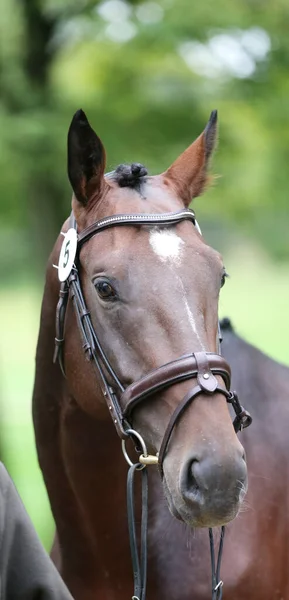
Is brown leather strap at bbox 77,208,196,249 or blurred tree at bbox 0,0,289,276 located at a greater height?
blurred tree at bbox 0,0,289,276

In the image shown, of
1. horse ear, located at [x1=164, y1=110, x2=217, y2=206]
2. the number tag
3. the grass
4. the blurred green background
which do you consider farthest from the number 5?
the grass

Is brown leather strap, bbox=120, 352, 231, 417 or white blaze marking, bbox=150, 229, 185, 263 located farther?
white blaze marking, bbox=150, 229, 185, 263

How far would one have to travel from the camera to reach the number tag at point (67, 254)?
3590 mm

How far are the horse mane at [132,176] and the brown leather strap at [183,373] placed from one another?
2.93ft

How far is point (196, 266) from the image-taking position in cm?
332

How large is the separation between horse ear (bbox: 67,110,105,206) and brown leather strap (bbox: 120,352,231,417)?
883 mm

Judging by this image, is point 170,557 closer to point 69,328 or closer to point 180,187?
point 69,328

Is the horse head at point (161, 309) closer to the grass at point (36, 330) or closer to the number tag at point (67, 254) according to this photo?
the number tag at point (67, 254)

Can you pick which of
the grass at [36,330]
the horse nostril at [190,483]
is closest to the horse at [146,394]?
the horse nostril at [190,483]

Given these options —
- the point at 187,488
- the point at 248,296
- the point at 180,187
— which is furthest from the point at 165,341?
the point at 248,296

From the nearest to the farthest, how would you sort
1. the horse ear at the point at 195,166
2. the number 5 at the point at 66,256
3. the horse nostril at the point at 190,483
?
the horse nostril at the point at 190,483 < the number 5 at the point at 66,256 < the horse ear at the point at 195,166

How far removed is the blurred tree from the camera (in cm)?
661

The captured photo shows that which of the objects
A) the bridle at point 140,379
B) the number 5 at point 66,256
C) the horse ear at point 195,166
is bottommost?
the bridle at point 140,379

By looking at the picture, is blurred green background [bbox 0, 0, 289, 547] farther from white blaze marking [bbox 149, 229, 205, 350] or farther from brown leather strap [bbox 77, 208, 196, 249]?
white blaze marking [bbox 149, 229, 205, 350]
